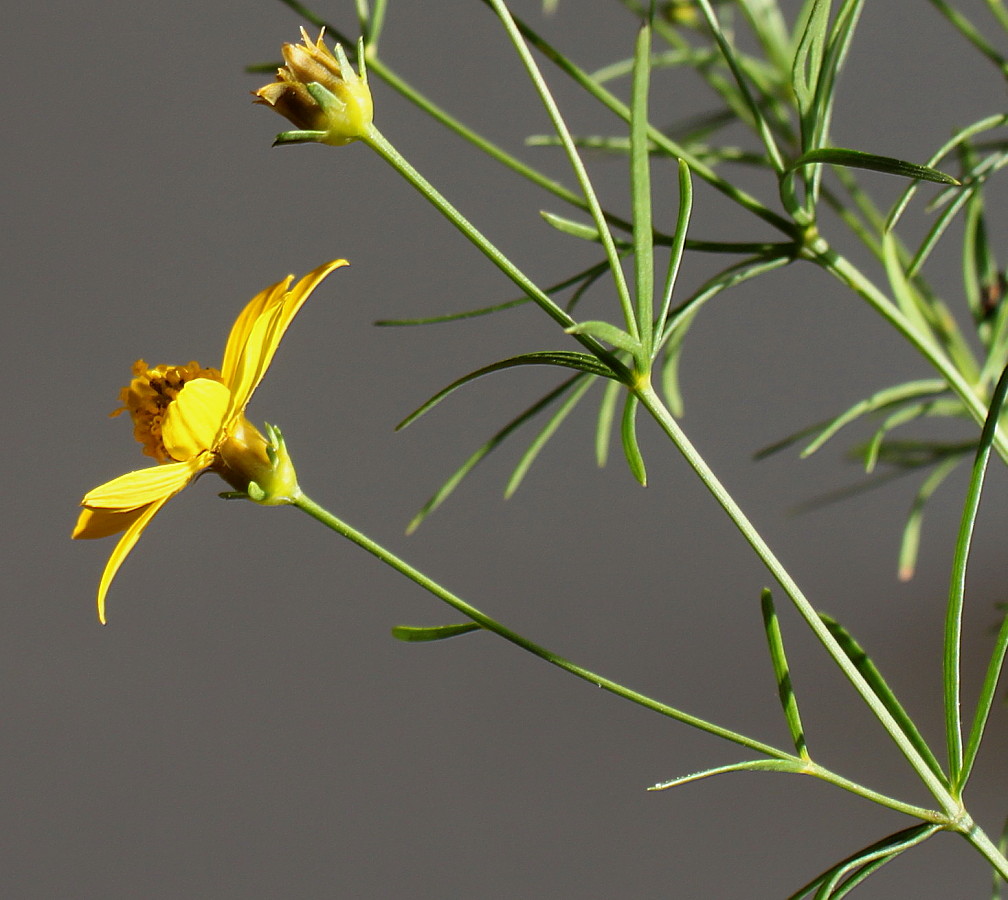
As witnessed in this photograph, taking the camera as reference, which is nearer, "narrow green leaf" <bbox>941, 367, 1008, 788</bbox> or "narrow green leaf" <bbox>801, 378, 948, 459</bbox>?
"narrow green leaf" <bbox>941, 367, 1008, 788</bbox>

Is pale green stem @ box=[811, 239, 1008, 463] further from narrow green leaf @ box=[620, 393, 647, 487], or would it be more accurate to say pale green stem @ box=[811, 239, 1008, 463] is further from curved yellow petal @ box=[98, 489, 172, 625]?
curved yellow petal @ box=[98, 489, 172, 625]

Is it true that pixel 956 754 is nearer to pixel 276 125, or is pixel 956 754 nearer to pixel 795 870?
pixel 795 870

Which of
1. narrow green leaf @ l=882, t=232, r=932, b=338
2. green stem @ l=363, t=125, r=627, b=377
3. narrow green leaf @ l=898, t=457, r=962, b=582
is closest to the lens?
green stem @ l=363, t=125, r=627, b=377

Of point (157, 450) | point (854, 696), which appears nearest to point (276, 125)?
point (854, 696)

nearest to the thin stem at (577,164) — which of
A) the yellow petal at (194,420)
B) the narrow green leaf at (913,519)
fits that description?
the yellow petal at (194,420)

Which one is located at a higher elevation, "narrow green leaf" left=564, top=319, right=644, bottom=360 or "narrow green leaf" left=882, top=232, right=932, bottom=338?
"narrow green leaf" left=564, top=319, right=644, bottom=360

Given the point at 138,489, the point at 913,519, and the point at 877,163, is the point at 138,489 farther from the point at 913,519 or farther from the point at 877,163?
the point at 913,519

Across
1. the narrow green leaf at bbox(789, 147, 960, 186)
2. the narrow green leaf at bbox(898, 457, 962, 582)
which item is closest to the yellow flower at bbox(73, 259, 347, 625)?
the narrow green leaf at bbox(789, 147, 960, 186)

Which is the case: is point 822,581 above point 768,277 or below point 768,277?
below
